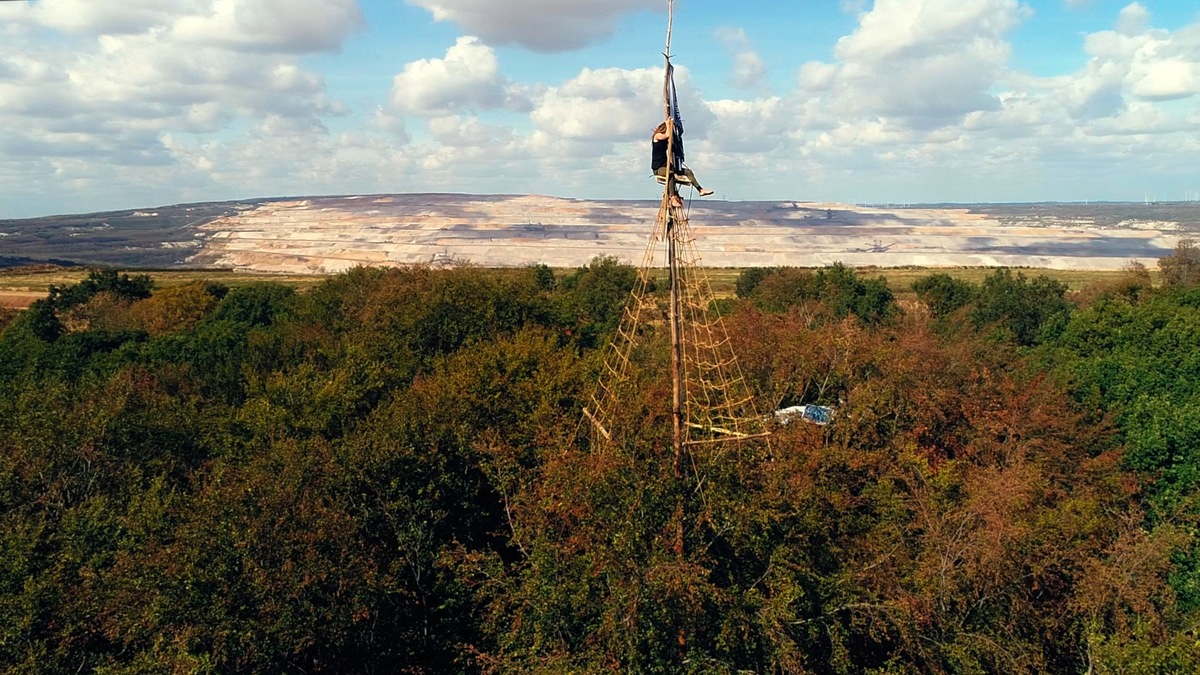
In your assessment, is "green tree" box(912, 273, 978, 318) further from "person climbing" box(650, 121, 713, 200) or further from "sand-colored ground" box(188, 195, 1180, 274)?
"sand-colored ground" box(188, 195, 1180, 274)

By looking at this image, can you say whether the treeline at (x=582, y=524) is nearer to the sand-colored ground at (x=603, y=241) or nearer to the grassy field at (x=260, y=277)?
the grassy field at (x=260, y=277)

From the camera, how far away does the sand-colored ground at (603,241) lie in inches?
4963

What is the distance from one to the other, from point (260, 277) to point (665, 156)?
11334 centimetres

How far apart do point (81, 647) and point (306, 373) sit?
40.7ft

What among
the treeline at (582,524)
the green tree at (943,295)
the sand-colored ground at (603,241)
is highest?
the sand-colored ground at (603,241)

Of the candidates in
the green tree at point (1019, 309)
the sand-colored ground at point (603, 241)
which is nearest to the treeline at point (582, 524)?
the green tree at point (1019, 309)

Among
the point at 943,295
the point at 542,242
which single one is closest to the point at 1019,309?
the point at 943,295

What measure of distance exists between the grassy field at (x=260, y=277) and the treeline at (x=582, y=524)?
188ft

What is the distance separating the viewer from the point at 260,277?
112 metres

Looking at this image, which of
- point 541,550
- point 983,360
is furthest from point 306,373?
point 983,360

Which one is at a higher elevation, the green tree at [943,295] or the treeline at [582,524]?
the green tree at [943,295]

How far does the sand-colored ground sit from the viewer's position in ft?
414

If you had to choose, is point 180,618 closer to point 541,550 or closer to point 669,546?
point 541,550

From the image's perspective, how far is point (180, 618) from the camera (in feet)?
44.3
